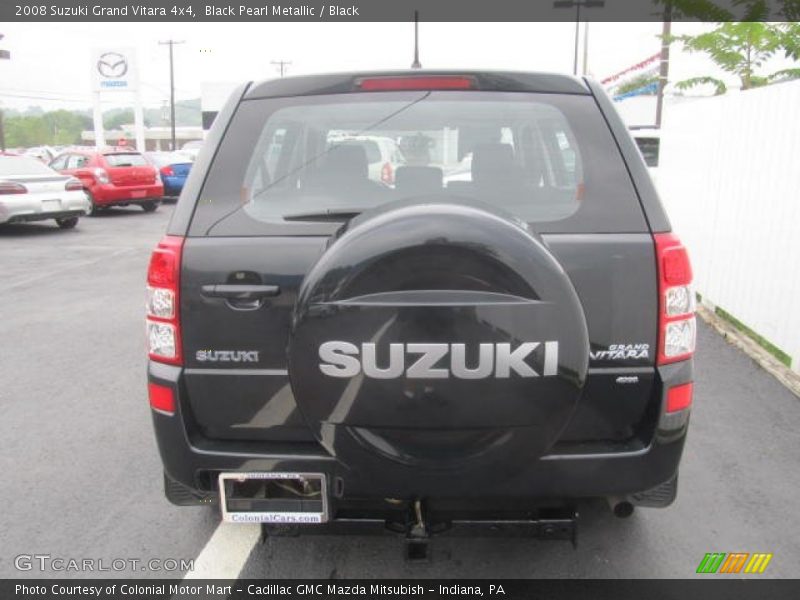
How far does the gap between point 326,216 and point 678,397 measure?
1.24 m

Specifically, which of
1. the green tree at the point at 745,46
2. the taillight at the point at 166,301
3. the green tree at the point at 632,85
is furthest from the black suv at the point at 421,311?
the green tree at the point at 632,85

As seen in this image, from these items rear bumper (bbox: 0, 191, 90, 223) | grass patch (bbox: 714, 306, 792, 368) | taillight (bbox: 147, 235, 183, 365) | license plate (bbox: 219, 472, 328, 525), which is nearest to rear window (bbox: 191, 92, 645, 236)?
taillight (bbox: 147, 235, 183, 365)

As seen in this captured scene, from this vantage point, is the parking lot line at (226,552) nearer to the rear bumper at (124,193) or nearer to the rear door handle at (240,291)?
the rear door handle at (240,291)

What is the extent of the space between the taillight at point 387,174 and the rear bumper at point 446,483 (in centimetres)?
96

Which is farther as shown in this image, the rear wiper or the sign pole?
the sign pole

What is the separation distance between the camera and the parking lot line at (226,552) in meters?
2.66

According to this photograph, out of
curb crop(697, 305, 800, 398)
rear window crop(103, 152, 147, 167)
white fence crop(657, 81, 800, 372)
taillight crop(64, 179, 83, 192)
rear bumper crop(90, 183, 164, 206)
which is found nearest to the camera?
curb crop(697, 305, 800, 398)

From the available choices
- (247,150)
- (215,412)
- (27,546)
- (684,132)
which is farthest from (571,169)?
(684,132)

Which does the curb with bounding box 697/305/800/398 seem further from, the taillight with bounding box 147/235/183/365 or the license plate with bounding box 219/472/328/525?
the taillight with bounding box 147/235/183/365

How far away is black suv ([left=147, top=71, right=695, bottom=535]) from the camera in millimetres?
1878

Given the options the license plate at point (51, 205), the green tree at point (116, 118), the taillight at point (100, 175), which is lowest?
the license plate at point (51, 205)

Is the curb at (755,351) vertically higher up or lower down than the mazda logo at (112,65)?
lower down

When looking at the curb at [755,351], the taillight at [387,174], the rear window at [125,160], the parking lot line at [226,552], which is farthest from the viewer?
the rear window at [125,160]

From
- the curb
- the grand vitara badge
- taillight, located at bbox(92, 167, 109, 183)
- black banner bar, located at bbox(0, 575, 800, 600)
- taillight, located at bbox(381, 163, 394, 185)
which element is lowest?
black banner bar, located at bbox(0, 575, 800, 600)
